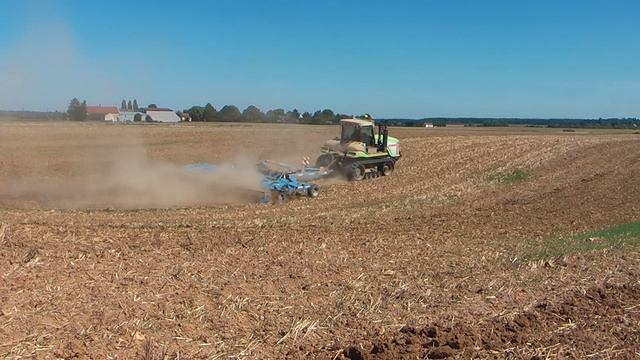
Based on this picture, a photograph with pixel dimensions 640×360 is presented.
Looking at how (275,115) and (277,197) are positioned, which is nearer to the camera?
(277,197)

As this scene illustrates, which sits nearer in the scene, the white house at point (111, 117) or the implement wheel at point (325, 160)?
the implement wheel at point (325, 160)

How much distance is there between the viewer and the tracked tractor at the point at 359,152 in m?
26.8

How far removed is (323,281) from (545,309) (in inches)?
105

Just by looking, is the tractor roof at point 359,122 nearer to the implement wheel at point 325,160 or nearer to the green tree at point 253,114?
the implement wheel at point 325,160

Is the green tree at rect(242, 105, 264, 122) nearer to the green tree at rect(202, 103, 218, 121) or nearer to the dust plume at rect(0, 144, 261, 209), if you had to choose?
the dust plume at rect(0, 144, 261, 209)

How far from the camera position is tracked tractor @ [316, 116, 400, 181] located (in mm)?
26797

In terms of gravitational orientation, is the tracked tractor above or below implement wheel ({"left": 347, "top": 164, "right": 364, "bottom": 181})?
above

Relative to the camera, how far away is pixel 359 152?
26875mm

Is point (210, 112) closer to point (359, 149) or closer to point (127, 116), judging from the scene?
point (127, 116)

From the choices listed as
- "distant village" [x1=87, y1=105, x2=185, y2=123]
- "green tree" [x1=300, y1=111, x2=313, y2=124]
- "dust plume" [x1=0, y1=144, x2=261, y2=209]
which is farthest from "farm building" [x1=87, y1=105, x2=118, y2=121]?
"dust plume" [x1=0, y1=144, x2=261, y2=209]

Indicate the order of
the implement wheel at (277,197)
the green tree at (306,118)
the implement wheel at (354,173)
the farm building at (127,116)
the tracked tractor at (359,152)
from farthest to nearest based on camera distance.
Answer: the farm building at (127,116) < the green tree at (306,118) < the tracked tractor at (359,152) < the implement wheel at (354,173) < the implement wheel at (277,197)

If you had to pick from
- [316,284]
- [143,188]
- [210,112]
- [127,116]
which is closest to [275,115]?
[143,188]

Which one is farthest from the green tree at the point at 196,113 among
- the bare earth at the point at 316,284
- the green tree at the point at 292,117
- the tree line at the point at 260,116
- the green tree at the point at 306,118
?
the bare earth at the point at 316,284

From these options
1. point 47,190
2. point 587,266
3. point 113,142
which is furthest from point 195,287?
point 113,142
